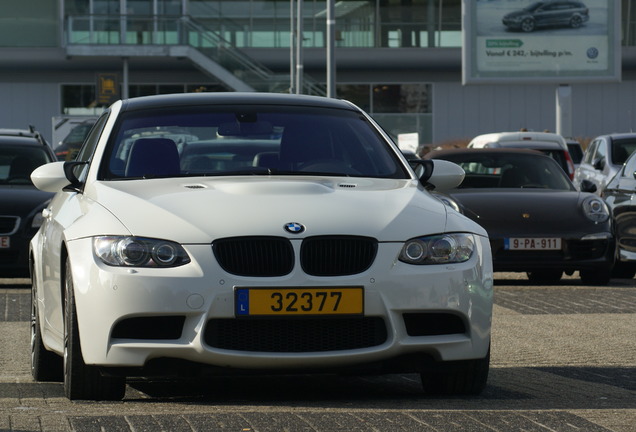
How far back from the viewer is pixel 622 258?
16047mm

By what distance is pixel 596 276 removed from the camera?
601 inches

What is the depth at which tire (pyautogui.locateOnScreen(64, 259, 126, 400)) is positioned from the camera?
21.7ft

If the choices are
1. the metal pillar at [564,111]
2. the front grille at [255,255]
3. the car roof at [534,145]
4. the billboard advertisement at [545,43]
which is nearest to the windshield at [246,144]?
the front grille at [255,255]

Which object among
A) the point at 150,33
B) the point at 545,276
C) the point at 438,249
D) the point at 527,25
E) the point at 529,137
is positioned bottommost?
the point at 545,276

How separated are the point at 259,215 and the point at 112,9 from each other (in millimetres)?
49527

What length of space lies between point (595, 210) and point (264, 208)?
9.20m

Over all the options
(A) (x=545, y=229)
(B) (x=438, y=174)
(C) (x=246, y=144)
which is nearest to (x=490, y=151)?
(A) (x=545, y=229)

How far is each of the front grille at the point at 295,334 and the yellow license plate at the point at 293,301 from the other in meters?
0.05

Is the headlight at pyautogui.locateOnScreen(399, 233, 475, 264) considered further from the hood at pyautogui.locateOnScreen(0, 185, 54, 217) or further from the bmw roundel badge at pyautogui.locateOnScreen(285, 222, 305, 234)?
the hood at pyautogui.locateOnScreen(0, 185, 54, 217)

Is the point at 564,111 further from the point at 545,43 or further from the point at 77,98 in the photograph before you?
the point at 77,98

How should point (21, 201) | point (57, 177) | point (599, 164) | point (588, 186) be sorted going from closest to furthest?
point (57, 177), point (21, 201), point (588, 186), point (599, 164)

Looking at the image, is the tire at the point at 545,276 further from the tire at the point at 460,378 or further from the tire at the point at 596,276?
the tire at the point at 460,378

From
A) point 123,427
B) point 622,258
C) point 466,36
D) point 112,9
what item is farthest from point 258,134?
point 112,9

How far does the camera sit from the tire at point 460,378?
6782mm
